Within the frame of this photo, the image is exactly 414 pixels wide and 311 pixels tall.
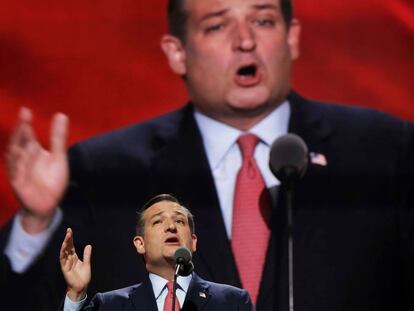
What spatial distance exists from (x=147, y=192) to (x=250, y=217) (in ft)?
1.28

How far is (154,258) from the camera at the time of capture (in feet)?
9.68

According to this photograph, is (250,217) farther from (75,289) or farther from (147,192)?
(75,289)

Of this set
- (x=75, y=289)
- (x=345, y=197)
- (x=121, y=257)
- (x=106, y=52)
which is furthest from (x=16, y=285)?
(x=345, y=197)

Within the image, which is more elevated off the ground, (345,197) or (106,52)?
(106,52)

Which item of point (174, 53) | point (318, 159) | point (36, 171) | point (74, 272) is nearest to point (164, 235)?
point (74, 272)

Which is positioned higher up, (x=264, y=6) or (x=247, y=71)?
(x=264, y=6)

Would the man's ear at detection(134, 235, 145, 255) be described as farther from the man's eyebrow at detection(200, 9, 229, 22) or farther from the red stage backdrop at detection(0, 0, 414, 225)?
the man's eyebrow at detection(200, 9, 229, 22)

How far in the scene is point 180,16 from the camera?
3809 millimetres

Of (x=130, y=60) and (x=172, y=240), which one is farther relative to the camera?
(x=130, y=60)

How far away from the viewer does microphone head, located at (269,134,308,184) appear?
10.3ft

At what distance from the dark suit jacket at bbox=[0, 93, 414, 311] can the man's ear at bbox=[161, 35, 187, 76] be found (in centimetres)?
18

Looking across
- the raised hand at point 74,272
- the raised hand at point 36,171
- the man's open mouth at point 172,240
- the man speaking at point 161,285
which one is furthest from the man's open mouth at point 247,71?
the raised hand at point 74,272

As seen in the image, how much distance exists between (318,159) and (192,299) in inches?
41.0

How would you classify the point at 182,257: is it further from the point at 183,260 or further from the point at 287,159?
the point at 287,159
